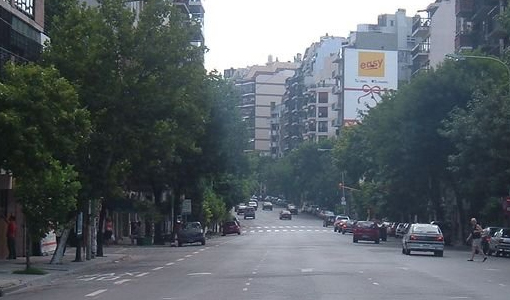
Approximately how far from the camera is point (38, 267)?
40.2 metres

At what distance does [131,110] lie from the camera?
147 feet

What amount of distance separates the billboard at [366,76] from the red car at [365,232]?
95.9m

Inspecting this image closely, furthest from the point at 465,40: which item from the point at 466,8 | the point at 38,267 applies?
the point at 38,267

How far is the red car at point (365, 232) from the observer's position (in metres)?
72.6

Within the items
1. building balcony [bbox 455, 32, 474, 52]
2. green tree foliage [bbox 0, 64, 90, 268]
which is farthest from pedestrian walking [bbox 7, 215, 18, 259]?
building balcony [bbox 455, 32, 474, 52]

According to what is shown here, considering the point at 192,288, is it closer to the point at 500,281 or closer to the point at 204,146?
the point at 500,281

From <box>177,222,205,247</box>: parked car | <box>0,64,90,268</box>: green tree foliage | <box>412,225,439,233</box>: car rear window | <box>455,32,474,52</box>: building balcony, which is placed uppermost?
<box>455,32,474,52</box>: building balcony

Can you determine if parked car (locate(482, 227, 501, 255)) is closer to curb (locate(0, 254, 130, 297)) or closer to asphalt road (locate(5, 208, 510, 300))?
asphalt road (locate(5, 208, 510, 300))

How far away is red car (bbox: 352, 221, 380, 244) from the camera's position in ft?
238

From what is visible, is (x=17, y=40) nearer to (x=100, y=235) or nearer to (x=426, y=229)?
(x=100, y=235)

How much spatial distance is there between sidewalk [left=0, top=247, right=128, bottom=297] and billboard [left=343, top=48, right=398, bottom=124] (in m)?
120

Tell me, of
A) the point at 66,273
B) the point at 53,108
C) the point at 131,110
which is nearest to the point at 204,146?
the point at 131,110

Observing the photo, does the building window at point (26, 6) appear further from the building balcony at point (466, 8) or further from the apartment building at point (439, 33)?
the apartment building at point (439, 33)

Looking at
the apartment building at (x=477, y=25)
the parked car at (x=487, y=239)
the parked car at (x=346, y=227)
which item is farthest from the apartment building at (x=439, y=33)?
the parked car at (x=487, y=239)
